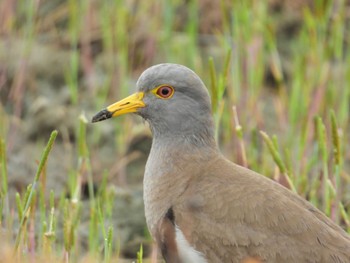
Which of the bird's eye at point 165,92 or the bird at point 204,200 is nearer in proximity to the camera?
the bird at point 204,200


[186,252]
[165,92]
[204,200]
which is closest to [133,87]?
[165,92]

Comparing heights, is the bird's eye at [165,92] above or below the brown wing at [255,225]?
above

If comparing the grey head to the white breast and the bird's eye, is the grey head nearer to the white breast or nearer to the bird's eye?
the bird's eye

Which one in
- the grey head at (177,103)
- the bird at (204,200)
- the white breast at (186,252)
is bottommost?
the white breast at (186,252)

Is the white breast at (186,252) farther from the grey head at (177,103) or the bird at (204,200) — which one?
the grey head at (177,103)

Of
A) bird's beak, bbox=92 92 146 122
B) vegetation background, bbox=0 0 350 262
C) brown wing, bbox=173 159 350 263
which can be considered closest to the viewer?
brown wing, bbox=173 159 350 263

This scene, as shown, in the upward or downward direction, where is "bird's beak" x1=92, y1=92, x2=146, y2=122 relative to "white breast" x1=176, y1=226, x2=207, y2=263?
upward

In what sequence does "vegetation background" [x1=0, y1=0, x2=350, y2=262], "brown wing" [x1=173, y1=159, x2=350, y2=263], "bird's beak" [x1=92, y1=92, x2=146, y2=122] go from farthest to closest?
"vegetation background" [x1=0, y1=0, x2=350, y2=262]
"bird's beak" [x1=92, y1=92, x2=146, y2=122]
"brown wing" [x1=173, y1=159, x2=350, y2=263]

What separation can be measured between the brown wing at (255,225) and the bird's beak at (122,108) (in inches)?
22.4

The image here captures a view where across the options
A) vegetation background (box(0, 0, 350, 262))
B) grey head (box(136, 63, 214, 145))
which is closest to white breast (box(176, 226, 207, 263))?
grey head (box(136, 63, 214, 145))

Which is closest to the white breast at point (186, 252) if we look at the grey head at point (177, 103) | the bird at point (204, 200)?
the bird at point (204, 200)

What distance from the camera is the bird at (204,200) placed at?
4141mm

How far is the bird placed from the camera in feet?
13.6

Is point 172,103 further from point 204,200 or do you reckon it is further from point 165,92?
point 204,200
